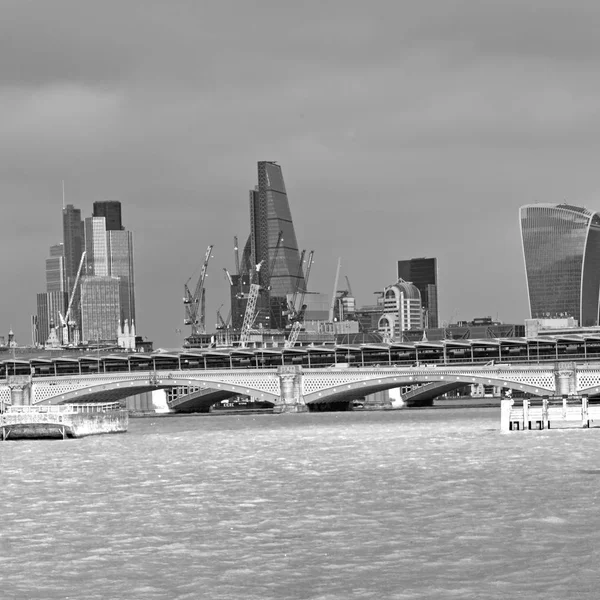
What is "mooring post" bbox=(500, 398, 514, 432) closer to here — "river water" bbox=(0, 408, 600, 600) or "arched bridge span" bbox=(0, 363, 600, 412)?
"river water" bbox=(0, 408, 600, 600)

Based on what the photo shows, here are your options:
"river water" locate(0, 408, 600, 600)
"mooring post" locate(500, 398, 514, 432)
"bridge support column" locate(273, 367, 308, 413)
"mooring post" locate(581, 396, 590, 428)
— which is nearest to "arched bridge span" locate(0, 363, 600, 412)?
"bridge support column" locate(273, 367, 308, 413)

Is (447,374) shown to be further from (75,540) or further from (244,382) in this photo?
(75,540)

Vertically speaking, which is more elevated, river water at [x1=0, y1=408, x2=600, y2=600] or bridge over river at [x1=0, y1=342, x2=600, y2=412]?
bridge over river at [x1=0, y1=342, x2=600, y2=412]

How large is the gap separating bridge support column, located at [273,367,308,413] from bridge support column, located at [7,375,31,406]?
33.3m

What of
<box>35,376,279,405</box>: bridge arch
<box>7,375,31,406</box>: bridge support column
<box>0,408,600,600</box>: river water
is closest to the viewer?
<box>0,408,600,600</box>: river water

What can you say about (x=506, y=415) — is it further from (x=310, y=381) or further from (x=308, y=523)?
(x=310, y=381)

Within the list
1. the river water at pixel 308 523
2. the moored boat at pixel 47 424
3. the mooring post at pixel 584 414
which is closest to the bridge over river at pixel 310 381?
the mooring post at pixel 584 414

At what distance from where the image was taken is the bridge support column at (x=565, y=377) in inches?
6831

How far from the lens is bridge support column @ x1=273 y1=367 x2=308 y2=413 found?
188 m

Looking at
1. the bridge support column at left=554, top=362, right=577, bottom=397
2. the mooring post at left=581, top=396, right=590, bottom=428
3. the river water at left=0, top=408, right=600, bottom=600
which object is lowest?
the river water at left=0, top=408, right=600, bottom=600

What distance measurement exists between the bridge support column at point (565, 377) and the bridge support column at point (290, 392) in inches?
1265

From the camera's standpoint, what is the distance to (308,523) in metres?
56.9

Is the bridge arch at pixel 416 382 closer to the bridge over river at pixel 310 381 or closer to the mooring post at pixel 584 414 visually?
the bridge over river at pixel 310 381

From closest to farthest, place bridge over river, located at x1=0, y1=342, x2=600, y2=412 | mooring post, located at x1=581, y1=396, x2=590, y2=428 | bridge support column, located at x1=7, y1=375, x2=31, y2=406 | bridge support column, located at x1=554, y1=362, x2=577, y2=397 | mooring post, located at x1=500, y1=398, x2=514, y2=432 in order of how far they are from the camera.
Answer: mooring post, located at x1=500, y1=398, x2=514, y2=432 < mooring post, located at x1=581, y1=396, x2=590, y2=428 < bridge support column, located at x1=554, y1=362, x2=577, y2=397 < bridge over river, located at x1=0, y1=342, x2=600, y2=412 < bridge support column, located at x1=7, y1=375, x2=31, y2=406
